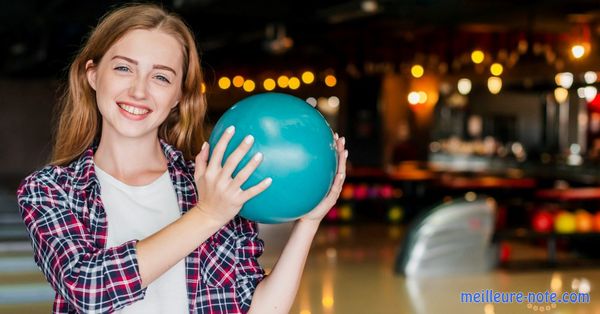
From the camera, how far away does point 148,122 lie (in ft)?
5.62

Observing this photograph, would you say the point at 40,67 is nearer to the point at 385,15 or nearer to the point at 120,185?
the point at 385,15

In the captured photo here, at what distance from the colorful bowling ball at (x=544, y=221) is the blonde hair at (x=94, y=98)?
7001 millimetres

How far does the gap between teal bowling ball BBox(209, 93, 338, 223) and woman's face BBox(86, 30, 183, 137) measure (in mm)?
182

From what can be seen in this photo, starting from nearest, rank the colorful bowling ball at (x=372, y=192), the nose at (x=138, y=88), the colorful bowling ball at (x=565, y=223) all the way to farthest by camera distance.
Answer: the nose at (x=138, y=88), the colorful bowling ball at (x=565, y=223), the colorful bowling ball at (x=372, y=192)

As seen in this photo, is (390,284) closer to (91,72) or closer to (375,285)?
(375,285)

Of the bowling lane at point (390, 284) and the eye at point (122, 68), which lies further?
the bowling lane at point (390, 284)

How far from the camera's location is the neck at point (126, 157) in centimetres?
179

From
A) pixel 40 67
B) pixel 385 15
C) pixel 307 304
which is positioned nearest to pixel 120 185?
pixel 307 304

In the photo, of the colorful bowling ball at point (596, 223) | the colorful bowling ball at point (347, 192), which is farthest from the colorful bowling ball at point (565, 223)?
the colorful bowling ball at point (347, 192)

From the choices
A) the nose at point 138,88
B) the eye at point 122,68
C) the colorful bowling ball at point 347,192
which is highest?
the colorful bowling ball at point 347,192

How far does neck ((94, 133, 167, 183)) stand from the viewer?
1.79 metres

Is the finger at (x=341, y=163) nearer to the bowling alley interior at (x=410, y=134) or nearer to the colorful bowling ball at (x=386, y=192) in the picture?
the bowling alley interior at (x=410, y=134)

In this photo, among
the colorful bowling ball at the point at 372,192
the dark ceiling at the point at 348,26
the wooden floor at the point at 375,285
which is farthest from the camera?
the colorful bowling ball at the point at 372,192

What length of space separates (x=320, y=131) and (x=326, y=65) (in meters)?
13.7
